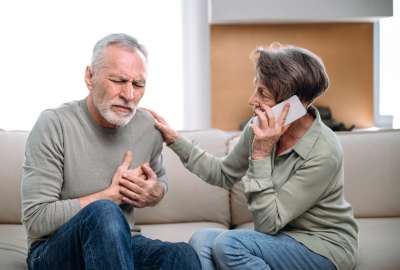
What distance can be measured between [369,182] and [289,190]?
86 centimetres

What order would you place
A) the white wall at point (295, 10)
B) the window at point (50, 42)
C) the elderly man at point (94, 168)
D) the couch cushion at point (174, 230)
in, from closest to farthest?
the elderly man at point (94, 168), the couch cushion at point (174, 230), the white wall at point (295, 10), the window at point (50, 42)

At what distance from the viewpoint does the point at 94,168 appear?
1.87 metres

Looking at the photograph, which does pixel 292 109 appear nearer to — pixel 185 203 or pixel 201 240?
pixel 201 240

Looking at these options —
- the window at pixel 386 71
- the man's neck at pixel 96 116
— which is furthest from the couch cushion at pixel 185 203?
the window at pixel 386 71

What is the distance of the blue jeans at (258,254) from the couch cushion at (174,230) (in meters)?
0.47

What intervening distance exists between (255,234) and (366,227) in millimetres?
740

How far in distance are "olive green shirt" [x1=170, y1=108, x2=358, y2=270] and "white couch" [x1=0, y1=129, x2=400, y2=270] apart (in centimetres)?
60

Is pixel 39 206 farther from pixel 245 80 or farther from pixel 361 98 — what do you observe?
pixel 361 98

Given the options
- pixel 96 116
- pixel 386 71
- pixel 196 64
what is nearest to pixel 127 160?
pixel 96 116

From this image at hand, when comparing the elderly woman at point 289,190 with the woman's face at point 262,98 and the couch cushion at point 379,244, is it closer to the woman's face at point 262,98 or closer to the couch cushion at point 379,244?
the woman's face at point 262,98

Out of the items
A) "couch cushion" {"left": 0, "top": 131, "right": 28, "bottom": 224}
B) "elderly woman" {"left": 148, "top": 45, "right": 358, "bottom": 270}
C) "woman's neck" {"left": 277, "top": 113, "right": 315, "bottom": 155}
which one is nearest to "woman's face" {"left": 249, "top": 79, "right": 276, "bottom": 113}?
"elderly woman" {"left": 148, "top": 45, "right": 358, "bottom": 270}

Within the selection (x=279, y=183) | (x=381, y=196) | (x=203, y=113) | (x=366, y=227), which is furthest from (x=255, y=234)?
(x=203, y=113)

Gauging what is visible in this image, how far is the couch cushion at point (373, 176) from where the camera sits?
250 cm

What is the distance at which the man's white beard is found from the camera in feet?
6.06
